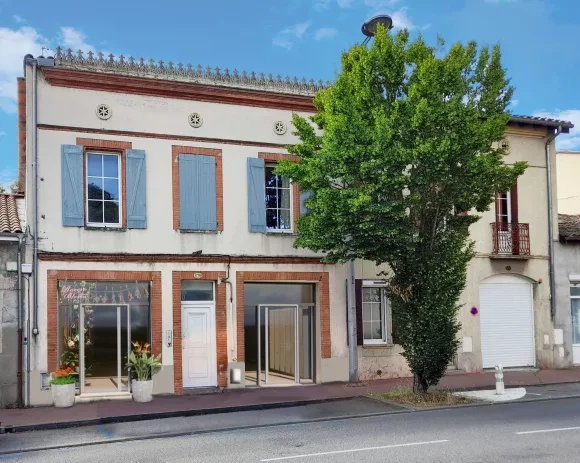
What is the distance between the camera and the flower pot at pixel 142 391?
15500mm

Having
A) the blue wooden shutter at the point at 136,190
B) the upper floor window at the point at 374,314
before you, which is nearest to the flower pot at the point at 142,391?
the blue wooden shutter at the point at 136,190

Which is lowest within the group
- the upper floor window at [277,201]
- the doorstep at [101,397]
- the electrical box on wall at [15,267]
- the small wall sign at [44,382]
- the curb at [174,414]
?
the curb at [174,414]

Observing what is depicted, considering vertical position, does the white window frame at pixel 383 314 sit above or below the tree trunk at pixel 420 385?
above

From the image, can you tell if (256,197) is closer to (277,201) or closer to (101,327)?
(277,201)

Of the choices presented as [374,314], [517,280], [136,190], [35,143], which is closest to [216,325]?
[136,190]

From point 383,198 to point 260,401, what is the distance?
500 centimetres

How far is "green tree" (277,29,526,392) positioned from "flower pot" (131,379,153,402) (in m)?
4.76

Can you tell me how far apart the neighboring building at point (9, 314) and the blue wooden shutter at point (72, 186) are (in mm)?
1076

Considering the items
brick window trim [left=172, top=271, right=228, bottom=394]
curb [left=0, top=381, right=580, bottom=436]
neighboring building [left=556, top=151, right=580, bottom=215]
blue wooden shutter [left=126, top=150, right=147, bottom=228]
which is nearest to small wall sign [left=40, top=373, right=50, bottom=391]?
curb [left=0, top=381, right=580, bottom=436]

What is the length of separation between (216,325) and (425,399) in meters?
5.27

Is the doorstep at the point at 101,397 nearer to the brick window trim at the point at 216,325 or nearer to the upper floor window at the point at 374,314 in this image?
the brick window trim at the point at 216,325

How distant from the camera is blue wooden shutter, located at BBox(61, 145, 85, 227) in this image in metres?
15.9

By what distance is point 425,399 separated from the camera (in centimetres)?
1469

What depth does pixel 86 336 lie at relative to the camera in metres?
16.1
